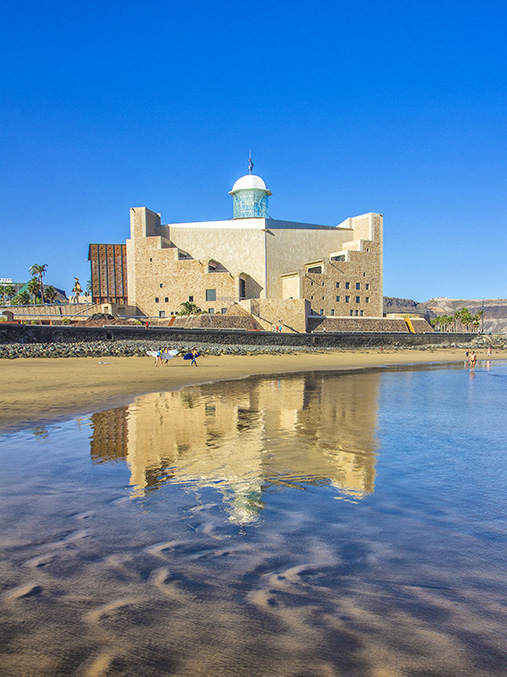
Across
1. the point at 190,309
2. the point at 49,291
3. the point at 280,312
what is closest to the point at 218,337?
the point at 280,312

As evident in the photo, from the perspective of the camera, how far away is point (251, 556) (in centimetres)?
384

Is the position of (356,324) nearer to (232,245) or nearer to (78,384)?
(232,245)

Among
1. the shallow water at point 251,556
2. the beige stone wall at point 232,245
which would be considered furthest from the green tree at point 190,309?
the shallow water at point 251,556

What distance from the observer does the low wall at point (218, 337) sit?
128 ft

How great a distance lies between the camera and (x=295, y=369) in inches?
1091

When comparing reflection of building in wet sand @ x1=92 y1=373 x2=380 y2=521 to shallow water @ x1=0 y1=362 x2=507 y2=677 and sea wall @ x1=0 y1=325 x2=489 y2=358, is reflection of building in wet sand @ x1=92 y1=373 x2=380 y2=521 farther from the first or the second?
sea wall @ x1=0 y1=325 x2=489 y2=358

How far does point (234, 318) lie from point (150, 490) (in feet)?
176

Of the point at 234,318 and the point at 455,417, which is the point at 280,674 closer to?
the point at 455,417

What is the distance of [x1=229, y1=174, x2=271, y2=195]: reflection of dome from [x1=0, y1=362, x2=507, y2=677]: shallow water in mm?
79229

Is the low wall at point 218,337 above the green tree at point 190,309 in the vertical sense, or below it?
below

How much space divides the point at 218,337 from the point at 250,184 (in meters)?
43.1

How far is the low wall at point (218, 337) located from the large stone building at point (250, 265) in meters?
11.0

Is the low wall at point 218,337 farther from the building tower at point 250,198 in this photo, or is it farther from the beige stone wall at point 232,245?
the building tower at point 250,198

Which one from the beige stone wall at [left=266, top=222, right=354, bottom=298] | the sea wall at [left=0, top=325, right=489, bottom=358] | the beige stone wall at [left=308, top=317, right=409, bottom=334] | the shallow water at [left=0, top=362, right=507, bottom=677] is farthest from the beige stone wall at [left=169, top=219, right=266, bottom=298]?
the shallow water at [left=0, top=362, right=507, bottom=677]
